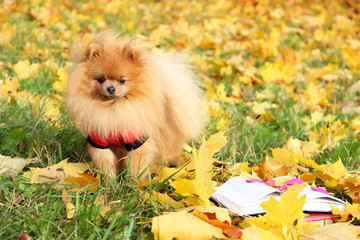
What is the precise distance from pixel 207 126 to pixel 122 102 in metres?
0.97

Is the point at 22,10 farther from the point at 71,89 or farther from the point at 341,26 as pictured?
the point at 341,26

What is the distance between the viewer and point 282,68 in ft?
13.4

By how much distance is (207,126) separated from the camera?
9.34 feet

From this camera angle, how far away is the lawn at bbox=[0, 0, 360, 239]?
5.43ft

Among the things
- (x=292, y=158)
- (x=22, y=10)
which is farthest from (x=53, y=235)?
(x=22, y=10)

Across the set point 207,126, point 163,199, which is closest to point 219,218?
point 163,199

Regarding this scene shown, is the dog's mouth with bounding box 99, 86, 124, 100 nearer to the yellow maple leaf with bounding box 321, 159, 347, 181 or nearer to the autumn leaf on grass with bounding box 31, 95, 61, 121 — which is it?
the autumn leaf on grass with bounding box 31, 95, 61, 121

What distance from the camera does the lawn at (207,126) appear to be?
1654 mm

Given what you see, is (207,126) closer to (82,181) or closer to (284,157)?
(284,157)

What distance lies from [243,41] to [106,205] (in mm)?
4255

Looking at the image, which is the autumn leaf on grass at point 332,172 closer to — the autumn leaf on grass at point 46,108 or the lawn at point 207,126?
the lawn at point 207,126

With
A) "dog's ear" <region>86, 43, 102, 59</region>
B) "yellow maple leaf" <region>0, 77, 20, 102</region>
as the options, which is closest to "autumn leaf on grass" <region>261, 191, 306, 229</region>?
"dog's ear" <region>86, 43, 102, 59</region>

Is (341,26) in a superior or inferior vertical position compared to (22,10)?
inferior

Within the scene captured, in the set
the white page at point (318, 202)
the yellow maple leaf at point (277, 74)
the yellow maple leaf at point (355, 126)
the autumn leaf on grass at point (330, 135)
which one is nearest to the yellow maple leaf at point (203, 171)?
the white page at point (318, 202)
